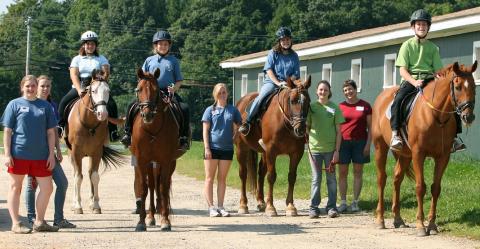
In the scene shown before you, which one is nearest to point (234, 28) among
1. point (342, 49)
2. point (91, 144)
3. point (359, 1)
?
point (359, 1)

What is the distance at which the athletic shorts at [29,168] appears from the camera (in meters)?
12.4

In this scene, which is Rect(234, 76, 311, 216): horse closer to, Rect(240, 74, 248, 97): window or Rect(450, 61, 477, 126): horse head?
Rect(450, 61, 477, 126): horse head

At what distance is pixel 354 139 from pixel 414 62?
2.97 metres

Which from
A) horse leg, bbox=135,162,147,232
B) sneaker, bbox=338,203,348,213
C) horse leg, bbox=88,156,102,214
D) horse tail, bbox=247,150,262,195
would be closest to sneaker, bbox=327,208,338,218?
sneaker, bbox=338,203,348,213

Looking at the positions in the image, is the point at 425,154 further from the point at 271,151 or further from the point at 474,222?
the point at 271,151

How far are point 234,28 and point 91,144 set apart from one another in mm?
76081

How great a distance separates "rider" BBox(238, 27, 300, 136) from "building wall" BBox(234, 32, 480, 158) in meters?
8.03

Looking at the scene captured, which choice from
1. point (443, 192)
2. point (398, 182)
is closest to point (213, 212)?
point (398, 182)

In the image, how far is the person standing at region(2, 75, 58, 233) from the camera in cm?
1241

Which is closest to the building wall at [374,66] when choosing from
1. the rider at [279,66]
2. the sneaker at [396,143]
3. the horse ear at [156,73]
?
the rider at [279,66]

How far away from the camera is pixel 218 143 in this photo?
15523 millimetres

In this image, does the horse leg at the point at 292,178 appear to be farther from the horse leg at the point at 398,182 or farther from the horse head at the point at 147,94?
the horse head at the point at 147,94

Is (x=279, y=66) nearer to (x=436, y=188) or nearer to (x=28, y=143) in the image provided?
(x=436, y=188)

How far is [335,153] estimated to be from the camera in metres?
15.5
